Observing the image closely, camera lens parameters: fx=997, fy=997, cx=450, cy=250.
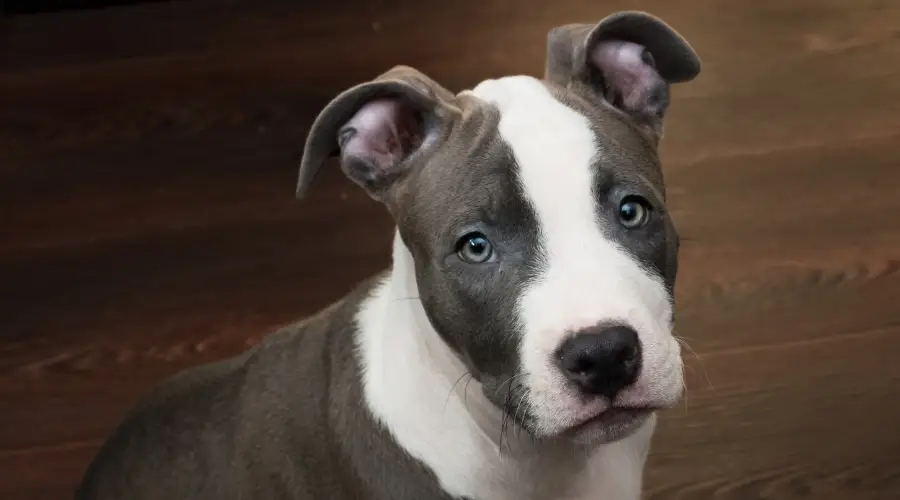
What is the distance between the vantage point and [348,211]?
2719 mm

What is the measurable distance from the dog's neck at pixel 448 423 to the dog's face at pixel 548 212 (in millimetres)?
80

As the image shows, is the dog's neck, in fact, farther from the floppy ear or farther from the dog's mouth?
the floppy ear

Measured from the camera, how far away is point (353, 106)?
1427mm

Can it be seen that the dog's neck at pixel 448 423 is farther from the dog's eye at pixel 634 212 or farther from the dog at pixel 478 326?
the dog's eye at pixel 634 212

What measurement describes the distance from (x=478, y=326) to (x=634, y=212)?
26 cm

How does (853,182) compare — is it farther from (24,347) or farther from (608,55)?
(24,347)

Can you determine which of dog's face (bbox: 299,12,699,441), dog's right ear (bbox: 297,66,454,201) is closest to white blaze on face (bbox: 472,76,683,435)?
dog's face (bbox: 299,12,699,441)

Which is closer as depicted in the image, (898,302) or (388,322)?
(388,322)

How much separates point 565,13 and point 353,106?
6.28ft

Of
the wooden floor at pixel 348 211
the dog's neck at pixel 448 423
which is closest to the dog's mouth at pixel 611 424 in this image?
the dog's neck at pixel 448 423

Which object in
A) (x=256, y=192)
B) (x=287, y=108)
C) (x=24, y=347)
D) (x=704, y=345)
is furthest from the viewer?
(x=287, y=108)

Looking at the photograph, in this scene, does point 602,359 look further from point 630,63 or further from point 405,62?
point 405,62

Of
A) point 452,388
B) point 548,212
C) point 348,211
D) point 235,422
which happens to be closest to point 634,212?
point 548,212

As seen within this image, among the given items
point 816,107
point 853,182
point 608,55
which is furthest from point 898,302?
point 608,55
